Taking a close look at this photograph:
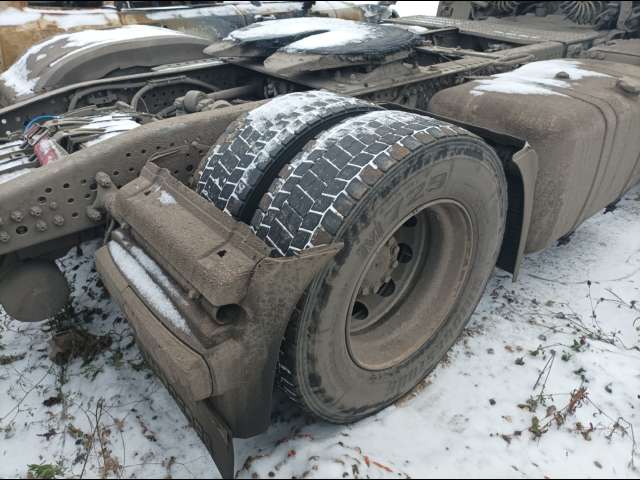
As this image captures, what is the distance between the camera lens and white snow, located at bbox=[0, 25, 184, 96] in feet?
12.1

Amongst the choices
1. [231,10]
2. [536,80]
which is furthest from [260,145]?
[231,10]

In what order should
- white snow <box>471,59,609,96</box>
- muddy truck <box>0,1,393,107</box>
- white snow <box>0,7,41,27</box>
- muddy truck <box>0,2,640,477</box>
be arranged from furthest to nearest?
white snow <box>0,7,41,27</box> → muddy truck <box>0,1,393,107</box> → white snow <box>471,59,609,96</box> → muddy truck <box>0,2,640,477</box>

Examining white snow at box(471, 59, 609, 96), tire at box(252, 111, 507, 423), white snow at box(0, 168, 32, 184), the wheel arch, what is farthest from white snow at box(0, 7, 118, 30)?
tire at box(252, 111, 507, 423)

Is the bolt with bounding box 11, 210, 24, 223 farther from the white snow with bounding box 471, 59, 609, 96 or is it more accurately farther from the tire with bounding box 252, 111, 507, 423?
the white snow with bounding box 471, 59, 609, 96

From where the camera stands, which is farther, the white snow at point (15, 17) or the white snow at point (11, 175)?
the white snow at point (15, 17)

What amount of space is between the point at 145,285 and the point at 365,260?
813 mm

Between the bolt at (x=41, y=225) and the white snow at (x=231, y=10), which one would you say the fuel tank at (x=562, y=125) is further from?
the white snow at (x=231, y=10)

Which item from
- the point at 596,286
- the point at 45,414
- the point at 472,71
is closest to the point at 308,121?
the point at 45,414

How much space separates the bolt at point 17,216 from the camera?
1959mm

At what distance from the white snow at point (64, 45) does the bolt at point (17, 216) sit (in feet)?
6.60

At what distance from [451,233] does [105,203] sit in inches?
60.9

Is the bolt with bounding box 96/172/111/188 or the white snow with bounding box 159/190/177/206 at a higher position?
the white snow with bounding box 159/190/177/206

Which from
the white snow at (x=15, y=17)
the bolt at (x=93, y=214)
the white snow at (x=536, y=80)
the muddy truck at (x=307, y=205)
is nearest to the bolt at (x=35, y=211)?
the muddy truck at (x=307, y=205)

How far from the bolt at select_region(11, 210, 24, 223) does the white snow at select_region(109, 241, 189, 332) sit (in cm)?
35
